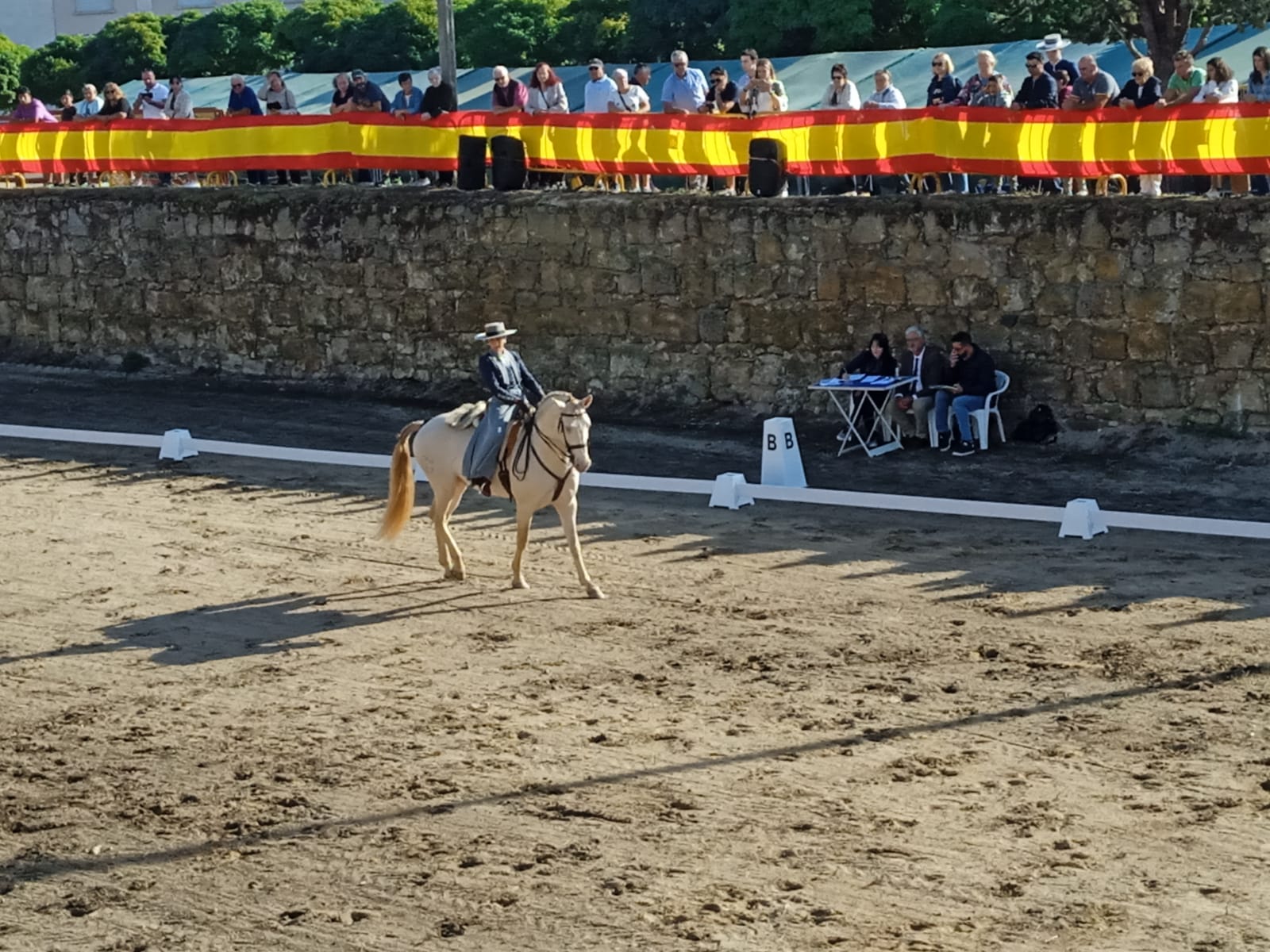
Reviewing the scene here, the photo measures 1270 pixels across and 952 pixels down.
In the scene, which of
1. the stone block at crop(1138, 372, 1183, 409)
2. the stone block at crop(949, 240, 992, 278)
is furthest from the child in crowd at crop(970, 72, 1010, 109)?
the stone block at crop(1138, 372, 1183, 409)

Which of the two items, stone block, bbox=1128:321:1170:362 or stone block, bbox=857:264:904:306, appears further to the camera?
stone block, bbox=857:264:904:306

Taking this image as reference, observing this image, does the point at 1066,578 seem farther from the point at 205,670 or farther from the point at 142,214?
the point at 142,214

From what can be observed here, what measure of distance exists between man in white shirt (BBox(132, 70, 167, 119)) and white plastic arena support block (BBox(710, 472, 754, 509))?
12.6 m

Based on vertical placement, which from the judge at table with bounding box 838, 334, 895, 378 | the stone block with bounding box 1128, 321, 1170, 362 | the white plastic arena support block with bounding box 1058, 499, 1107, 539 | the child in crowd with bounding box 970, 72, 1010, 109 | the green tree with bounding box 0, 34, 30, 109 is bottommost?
the white plastic arena support block with bounding box 1058, 499, 1107, 539

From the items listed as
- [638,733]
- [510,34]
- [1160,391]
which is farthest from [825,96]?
[510,34]

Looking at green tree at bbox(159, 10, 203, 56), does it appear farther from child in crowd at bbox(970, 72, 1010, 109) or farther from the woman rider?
the woman rider

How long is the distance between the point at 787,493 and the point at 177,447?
21.9 ft

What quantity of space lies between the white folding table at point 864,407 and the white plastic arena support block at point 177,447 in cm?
647

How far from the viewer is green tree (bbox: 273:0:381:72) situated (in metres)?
39.2

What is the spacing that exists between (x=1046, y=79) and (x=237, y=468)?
29.4 feet

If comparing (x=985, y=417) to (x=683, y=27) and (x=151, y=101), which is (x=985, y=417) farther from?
(x=683, y=27)

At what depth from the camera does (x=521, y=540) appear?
585 inches

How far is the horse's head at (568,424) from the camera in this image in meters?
13.9

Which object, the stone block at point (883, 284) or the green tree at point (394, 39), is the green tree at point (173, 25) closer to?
the green tree at point (394, 39)
